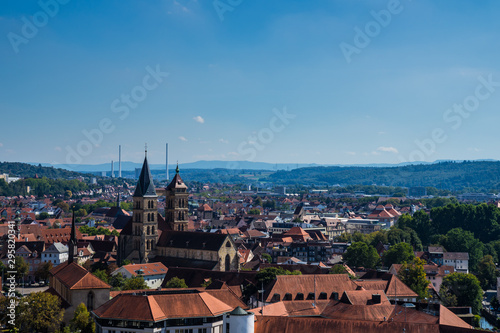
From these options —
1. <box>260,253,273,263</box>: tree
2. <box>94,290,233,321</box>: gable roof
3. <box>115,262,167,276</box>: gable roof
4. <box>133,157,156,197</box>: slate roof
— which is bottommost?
<box>260,253,273,263</box>: tree

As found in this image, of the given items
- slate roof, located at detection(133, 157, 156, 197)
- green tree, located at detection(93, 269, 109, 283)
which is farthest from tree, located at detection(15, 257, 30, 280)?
slate roof, located at detection(133, 157, 156, 197)

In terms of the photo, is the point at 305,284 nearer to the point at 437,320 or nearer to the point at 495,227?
the point at 437,320

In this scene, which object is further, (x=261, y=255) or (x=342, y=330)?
(x=261, y=255)

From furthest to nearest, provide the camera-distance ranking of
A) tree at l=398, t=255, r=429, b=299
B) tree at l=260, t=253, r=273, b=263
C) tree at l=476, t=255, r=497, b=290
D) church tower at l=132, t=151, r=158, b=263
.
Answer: tree at l=260, t=253, r=273, b=263, tree at l=476, t=255, r=497, b=290, church tower at l=132, t=151, r=158, b=263, tree at l=398, t=255, r=429, b=299

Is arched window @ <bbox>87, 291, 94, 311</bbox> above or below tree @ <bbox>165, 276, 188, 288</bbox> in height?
above

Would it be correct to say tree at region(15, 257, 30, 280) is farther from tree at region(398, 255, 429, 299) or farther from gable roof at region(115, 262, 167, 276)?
tree at region(398, 255, 429, 299)

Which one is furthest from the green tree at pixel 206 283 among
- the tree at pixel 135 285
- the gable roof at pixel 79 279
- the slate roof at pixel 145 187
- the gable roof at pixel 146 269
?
the slate roof at pixel 145 187

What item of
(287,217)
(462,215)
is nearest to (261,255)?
(462,215)
